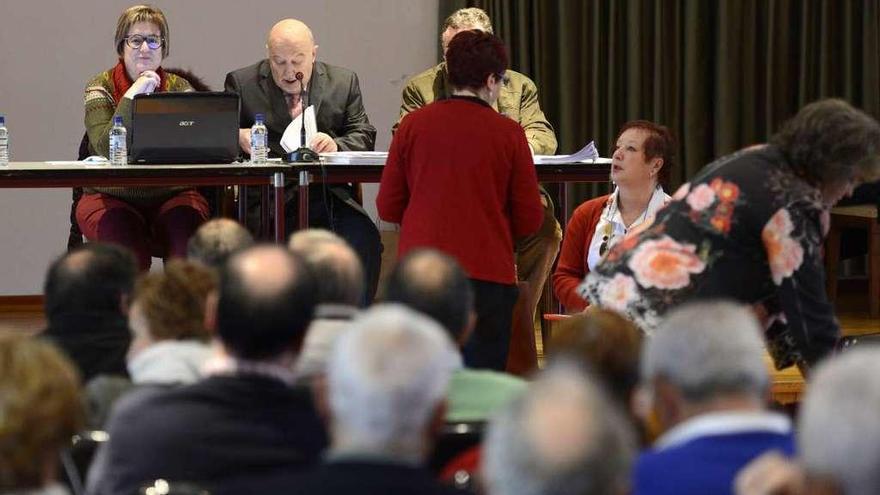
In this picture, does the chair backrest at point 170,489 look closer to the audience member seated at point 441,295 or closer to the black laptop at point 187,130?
the audience member seated at point 441,295

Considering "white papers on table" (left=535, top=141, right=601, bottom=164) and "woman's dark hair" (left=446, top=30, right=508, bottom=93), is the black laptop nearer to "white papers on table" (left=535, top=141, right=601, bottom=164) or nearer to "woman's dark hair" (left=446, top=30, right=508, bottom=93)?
"white papers on table" (left=535, top=141, right=601, bottom=164)

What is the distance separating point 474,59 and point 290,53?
1829 millimetres

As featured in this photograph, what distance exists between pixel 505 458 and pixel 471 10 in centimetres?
489

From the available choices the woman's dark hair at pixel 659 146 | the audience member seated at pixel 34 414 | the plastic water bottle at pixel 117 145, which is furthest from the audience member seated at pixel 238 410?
the plastic water bottle at pixel 117 145

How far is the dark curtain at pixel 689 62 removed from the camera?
7.51m

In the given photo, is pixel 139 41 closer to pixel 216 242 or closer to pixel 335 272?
pixel 216 242

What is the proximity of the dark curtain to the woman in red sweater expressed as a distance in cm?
319

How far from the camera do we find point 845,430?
164 cm

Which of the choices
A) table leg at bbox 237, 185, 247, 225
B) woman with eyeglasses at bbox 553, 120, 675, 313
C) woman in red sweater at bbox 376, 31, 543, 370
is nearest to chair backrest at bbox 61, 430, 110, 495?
woman in red sweater at bbox 376, 31, 543, 370

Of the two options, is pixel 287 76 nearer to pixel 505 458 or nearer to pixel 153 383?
pixel 153 383

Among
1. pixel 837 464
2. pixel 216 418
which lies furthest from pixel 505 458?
pixel 216 418

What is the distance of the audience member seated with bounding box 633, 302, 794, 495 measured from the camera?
80.6 inches

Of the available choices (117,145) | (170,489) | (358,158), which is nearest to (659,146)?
(358,158)

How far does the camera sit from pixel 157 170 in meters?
5.25
